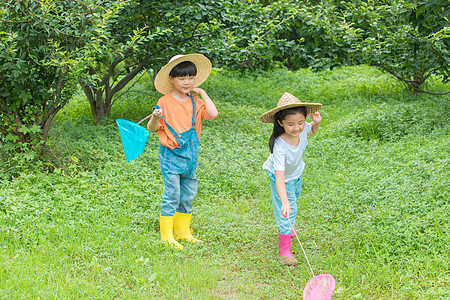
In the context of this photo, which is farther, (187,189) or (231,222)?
(231,222)

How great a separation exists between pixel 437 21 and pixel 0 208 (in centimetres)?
674

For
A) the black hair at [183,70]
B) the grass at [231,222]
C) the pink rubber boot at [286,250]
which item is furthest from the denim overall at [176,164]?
the pink rubber boot at [286,250]

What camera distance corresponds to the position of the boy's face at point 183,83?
388 cm

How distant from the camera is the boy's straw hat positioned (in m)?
3.84

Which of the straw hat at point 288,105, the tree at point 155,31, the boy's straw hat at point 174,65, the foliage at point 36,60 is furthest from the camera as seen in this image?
the tree at point 155,31

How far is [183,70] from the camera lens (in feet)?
12.7

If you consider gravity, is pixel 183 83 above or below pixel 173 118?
above

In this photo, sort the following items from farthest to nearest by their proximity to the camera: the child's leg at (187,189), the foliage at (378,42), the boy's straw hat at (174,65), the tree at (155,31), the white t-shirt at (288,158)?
1. the foliage at (378,42)
2. the tree at (155,31)
3. the child's leg at (187,189)
4. the boy's straw hat at (174,65)
5. the white t-shirt at (288,158)

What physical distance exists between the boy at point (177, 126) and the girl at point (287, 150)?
2.19ft

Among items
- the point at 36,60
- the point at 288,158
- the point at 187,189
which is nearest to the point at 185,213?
the point at 187,189

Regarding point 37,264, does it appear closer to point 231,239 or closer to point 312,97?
point 231,239

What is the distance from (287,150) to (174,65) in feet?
4.09

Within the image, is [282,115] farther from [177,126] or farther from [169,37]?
[169,37]

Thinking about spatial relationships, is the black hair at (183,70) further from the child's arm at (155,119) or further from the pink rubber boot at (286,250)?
the pink rubber boot at (286,250)
